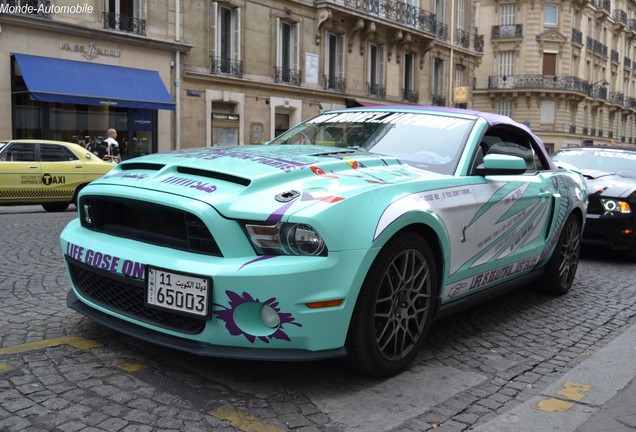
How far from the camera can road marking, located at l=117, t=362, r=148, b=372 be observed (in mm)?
3225

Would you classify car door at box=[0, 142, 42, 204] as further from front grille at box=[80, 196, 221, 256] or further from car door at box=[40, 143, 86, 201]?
front grille at box=[80, 196, 221, 256]

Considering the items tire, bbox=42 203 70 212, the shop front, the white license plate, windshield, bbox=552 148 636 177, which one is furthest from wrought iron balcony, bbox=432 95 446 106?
the white license plate

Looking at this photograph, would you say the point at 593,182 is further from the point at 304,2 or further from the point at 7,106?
the point at 304,2

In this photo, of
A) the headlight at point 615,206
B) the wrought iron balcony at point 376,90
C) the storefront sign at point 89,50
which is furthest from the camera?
the wrought iron balcony at point 376,90

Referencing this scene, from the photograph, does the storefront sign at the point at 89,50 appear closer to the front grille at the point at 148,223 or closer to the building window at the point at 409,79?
the building window at the point at 409,79

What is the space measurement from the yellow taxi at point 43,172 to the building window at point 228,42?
10017 mm

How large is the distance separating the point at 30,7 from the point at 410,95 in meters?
18.6

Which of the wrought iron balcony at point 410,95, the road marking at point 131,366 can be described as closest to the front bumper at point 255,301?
the road marking at point 131,366

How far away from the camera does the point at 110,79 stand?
19219 mm

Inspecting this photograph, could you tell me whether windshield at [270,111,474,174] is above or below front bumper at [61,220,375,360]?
above

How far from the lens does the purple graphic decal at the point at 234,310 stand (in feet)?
9.37

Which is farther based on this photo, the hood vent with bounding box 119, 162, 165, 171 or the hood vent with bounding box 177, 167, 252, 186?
the hood vent with bounding box 119, 162, 165, 171

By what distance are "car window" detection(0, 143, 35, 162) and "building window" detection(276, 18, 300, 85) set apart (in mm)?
13143

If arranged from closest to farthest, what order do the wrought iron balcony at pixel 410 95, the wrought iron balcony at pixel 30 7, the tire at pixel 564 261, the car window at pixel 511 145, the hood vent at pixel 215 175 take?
the hood vent at pixel 215 175 < the car window at pixel 511 145 < the tire at pixel 564 261 < the wrought iron balcony at pixel 30 7 < the wrought iron balcony at pixel 410 95
